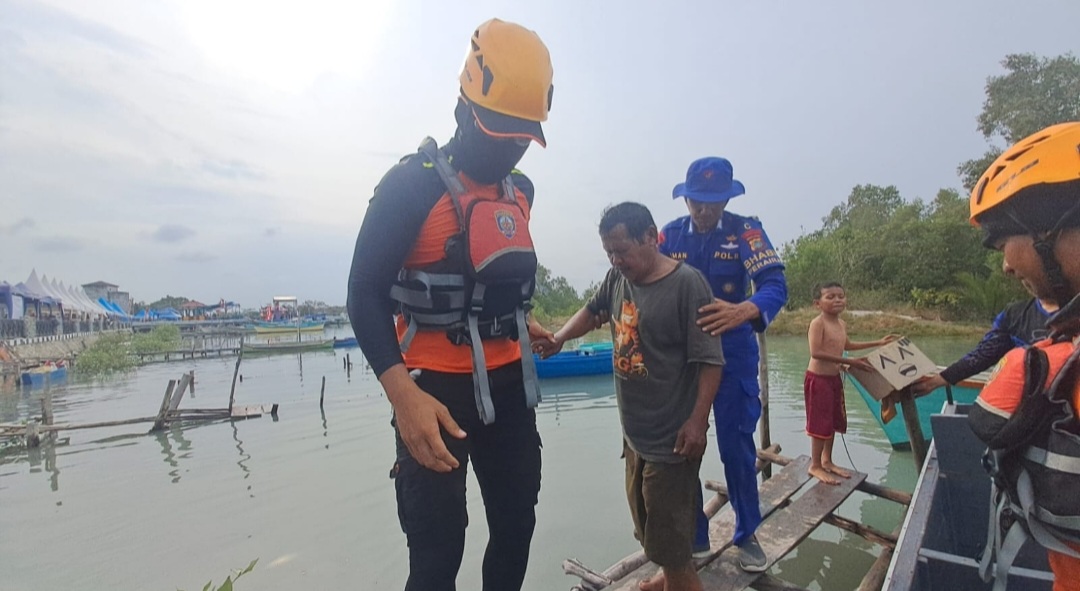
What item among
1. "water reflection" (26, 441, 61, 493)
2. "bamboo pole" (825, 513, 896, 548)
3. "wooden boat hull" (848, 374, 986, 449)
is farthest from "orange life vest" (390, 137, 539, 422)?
"water reflection" (26, 441, 61, 493)

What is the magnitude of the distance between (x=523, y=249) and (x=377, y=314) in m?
0.51

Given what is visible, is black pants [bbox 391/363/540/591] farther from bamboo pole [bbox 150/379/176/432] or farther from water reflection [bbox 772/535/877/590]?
bamboo pole [bbox 150/379/176/432]

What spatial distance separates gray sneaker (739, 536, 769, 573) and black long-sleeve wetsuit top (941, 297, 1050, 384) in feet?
5.24

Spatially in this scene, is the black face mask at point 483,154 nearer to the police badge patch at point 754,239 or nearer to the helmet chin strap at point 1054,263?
the helmet chin strap at point 1054,263

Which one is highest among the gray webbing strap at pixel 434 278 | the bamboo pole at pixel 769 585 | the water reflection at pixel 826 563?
the gray webbing strap at pixel 434 278

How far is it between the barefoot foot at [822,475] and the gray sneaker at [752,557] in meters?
1.68

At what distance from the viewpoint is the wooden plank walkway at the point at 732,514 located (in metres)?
2.96

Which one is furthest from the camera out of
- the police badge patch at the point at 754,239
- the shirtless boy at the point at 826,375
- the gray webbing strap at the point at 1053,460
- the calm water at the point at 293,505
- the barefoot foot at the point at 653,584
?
the calm water at the point at 293,505

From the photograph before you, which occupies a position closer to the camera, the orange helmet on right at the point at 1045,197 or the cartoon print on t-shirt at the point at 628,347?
the orange helmet on right at the point at 1045,197

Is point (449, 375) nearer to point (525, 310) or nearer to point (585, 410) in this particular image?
point (525, 310)

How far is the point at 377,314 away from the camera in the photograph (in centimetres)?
147

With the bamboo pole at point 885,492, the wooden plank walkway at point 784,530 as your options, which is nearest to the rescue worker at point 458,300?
the wooden plank walkway at point 784,530

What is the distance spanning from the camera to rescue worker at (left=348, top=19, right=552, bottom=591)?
1482mm

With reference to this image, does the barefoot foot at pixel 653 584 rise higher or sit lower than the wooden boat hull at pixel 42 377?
higher
